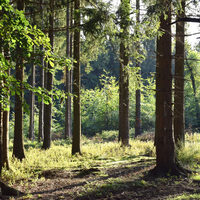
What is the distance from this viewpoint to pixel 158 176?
7199 mm

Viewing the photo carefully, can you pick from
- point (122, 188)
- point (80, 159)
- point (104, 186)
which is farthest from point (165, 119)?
point (80, 159)

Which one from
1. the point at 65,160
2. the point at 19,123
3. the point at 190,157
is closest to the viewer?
the point at 190,157

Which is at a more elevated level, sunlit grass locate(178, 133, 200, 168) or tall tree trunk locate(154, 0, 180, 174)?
tall tree trunk locate(154, 0, 180, 174)

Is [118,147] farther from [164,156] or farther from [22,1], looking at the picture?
[22,1]

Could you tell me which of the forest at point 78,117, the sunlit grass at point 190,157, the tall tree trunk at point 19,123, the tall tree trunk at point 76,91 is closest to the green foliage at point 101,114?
the forest at point 78,117

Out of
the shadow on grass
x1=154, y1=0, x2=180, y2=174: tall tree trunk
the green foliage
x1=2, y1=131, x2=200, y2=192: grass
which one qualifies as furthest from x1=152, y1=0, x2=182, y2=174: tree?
the green foliage

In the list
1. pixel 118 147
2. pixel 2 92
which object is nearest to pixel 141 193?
pixel 2 92

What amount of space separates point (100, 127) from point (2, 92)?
74.5 feet

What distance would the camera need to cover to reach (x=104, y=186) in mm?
6312

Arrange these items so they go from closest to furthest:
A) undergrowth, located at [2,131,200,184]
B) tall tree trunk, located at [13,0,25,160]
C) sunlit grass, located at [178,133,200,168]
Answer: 1. undergrowth, located at [2,131,200,184]
2. sunlit grass, located at [178,133,200,168]
3. tall tree trunk, located at [13,0,25,160]

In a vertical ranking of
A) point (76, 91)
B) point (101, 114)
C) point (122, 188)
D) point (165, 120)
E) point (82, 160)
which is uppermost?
point (76, 91)

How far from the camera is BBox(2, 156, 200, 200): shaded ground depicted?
5.83m

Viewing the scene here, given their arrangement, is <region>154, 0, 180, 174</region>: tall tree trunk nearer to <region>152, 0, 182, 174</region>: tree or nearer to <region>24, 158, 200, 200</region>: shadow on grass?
<region>152, 0, 182, 174</region>: tree

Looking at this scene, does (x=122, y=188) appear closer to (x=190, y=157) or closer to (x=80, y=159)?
(x=190, y=157)
